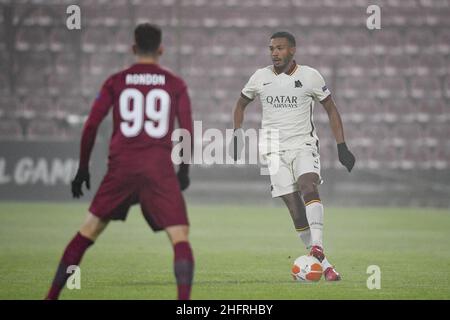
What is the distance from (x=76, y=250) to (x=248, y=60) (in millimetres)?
19978

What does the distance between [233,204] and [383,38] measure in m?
6.65

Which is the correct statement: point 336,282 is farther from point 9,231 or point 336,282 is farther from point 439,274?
point 9,231

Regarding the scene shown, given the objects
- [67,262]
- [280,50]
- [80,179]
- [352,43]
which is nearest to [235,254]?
[280,50]

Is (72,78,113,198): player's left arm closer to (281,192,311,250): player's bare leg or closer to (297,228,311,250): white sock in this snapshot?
(281,192,311,250): player's bare leg

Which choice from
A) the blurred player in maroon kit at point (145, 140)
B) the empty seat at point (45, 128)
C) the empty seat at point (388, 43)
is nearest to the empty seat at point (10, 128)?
the empty seat at point (45, 128)

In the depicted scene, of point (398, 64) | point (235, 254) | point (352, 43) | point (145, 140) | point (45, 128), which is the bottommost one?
point (235, 254)

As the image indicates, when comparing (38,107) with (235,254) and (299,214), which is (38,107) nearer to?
(235,254)

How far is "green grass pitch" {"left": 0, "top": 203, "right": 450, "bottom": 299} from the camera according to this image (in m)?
8.96

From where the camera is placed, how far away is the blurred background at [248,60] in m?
25.7

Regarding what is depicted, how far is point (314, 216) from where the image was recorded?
9883 millimetres

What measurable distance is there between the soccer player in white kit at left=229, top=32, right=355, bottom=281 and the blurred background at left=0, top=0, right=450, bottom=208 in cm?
1417

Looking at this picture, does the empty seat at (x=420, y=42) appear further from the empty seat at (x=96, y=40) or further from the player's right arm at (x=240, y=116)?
the player's right arm at (x=240, y=116)

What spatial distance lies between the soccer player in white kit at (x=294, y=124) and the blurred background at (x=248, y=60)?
14.2 meters
